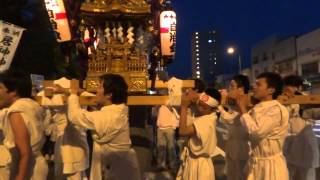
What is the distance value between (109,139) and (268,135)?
5.73ft

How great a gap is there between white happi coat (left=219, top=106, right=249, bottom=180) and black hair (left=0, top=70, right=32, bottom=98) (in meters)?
2.59

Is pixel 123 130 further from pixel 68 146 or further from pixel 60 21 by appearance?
pixel 60 21

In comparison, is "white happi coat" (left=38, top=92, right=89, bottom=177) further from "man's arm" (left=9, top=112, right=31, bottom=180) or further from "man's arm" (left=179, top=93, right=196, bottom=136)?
"man's arm" (left=179, top=93, right=196, bottom=136)

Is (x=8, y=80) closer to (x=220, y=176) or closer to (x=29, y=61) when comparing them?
(x=220, y=176)

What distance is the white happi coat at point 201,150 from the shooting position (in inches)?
187

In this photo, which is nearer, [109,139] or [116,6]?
[109,139]

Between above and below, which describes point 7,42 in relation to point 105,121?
above

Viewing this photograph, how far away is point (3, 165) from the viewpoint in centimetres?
478

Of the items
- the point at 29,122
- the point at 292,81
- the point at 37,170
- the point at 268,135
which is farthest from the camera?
the point at 292,81

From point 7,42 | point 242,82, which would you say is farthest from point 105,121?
point 7,42

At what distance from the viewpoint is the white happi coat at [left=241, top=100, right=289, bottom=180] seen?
4.40m

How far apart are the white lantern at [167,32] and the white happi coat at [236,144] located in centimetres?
271

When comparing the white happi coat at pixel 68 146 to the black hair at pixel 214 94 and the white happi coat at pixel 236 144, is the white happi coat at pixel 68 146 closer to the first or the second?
the black hair at pixel 214 94

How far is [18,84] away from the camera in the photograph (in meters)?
4.23
